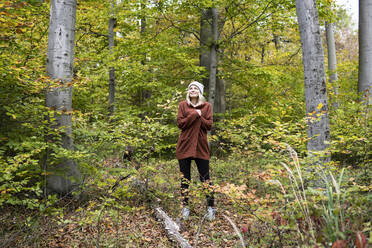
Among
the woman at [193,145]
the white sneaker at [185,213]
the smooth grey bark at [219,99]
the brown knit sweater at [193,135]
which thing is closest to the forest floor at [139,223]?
the white sneaker at [185,213]

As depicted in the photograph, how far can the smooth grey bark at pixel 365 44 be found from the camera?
24.7 ft

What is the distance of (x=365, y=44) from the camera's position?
25.1ft

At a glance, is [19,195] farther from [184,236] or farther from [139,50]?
[139,50]

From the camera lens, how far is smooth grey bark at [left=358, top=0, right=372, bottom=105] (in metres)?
7.54

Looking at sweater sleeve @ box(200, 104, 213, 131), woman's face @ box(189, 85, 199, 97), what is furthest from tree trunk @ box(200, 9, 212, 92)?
sweater sleeve @ box(200, 104, 213, 131)

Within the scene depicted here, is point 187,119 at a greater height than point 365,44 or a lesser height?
lesser

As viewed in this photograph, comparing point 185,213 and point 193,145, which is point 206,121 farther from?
point 185,213

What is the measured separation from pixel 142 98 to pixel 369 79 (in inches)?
346

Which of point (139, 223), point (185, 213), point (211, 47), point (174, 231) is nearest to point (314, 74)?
point (185, 213)

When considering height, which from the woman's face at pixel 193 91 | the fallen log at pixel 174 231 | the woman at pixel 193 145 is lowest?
the fallen log at pixel 174 231

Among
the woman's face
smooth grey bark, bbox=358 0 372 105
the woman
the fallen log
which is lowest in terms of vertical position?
the fallen log

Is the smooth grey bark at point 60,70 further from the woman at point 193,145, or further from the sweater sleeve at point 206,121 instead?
the sweater sleeve at point 206,121

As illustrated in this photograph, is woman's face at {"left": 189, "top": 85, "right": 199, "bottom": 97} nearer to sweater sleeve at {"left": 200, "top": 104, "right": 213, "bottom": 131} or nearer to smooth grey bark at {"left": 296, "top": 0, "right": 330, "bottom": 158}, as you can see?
sweater sleeve at {"left": 200, "top": 104, "right": 213, "bottom": 131}

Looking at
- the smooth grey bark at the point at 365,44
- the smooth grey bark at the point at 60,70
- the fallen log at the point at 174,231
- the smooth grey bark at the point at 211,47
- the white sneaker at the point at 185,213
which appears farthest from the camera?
the smooth grey bark at the point at 211,47
